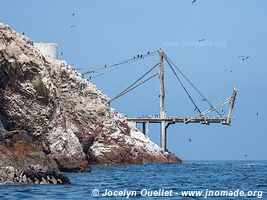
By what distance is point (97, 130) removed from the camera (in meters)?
90.1

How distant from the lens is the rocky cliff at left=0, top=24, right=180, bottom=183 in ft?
220

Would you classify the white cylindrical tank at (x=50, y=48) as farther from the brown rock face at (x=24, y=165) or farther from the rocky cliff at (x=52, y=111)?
the brown rock face at (x=24, y=165)

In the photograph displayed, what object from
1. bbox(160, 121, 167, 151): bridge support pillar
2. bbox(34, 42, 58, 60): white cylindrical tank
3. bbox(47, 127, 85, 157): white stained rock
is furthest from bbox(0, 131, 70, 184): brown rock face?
bbox(160, 121, 167, 151): bridge support pillar

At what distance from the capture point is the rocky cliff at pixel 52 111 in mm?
67000

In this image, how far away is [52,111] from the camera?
7100cm

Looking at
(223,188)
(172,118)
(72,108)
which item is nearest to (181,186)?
(223,188)

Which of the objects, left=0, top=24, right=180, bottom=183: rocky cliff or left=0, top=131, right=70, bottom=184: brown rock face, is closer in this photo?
left=0, top=131, right=70, bottom=184: brown rock face

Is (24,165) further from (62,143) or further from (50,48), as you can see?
(50,48)

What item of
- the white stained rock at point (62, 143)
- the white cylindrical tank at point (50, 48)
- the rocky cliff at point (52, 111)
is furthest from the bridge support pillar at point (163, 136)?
the white stained rock at point (62, 143)

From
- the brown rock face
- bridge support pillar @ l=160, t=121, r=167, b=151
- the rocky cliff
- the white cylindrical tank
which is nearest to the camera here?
the brown rock face

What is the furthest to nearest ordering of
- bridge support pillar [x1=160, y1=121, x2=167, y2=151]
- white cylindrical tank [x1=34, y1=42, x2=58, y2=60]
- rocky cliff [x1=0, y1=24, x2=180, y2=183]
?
bridge support pillar [x1=160, y1=121, x2=167, y2=151]
white cylindrical tank [x1=34, y1=42, x2=58, y2=60]
rocky cliff [x1=0, y1=24, x2=180, y2=183]

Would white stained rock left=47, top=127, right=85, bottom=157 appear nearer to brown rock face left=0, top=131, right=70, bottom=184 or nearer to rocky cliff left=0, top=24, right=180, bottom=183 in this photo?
rocky cliff left=0, top=24, right=180, bottom=183

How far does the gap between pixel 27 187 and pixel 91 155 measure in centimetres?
5014

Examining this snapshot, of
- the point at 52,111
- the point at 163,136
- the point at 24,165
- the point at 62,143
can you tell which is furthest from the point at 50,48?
the point at 24,165
